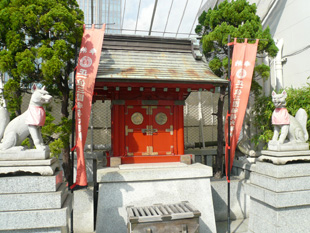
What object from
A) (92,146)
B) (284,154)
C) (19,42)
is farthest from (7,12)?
(284,154)

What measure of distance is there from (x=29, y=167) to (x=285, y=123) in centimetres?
633

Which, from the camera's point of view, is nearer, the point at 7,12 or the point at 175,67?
the point at 7,12

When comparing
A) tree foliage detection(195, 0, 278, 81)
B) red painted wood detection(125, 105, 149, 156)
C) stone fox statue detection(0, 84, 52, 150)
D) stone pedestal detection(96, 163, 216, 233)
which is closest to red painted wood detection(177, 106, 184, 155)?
red painted wood detection(125, 105, 149, 156)

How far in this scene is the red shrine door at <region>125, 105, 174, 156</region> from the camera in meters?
9.04

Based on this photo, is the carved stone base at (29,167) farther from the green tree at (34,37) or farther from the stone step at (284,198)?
the stone step at (284,198)

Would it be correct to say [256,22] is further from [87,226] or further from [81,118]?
[87,226]

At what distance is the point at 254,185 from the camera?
6551 mm

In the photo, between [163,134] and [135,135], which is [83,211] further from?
[163,134]

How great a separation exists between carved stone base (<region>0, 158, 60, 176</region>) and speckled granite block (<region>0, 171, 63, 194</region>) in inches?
4.7

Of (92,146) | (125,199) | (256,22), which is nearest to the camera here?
(125,199)

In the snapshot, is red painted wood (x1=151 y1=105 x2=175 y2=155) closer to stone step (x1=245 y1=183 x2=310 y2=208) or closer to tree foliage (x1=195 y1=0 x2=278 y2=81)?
tree foliage (x1=195 y1=0 x2=278 y2=81)

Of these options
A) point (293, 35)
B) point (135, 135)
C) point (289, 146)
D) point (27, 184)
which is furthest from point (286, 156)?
point (293, 35)

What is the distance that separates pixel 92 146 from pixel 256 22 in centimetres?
942

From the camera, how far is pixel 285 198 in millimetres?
5727
